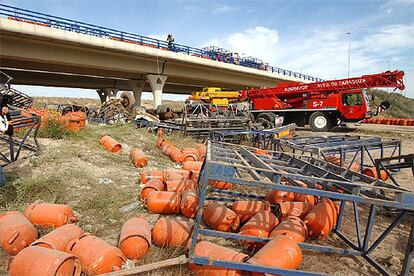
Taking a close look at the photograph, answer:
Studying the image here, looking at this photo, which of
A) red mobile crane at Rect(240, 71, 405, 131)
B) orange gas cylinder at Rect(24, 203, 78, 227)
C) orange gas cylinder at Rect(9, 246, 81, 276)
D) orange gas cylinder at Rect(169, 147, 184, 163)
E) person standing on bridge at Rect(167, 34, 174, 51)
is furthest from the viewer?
person standing on bridge at Rect(167, 34, 174, 51)

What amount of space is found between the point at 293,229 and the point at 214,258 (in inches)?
50.3

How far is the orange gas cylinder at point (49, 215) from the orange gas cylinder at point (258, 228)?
8.22 ft

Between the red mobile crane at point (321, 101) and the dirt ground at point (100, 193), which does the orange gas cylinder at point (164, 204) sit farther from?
the red mobile crane at point (321, 101)

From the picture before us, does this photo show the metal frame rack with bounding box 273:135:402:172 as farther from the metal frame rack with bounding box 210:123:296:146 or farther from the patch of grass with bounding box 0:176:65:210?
the patch of grass with bounding box 0:176:65:210

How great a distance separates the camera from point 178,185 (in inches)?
211

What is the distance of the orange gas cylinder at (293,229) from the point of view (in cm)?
365

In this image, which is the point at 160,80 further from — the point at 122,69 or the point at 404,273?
the point at 404,273

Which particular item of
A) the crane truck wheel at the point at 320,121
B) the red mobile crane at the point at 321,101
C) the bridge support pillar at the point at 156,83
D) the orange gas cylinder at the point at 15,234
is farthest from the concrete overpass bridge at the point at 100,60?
the orange gas cylinder at the point at 15,234

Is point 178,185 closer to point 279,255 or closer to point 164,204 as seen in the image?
point 164,204

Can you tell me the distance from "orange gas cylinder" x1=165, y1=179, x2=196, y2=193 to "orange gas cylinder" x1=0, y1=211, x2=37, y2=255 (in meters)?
2.29

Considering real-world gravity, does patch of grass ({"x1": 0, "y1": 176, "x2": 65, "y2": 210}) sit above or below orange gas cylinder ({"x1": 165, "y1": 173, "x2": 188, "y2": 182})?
below

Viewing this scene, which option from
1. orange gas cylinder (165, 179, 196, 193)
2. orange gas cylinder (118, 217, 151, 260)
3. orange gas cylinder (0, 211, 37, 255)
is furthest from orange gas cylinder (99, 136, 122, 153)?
orange gas cylinder (118, 217, 151, 260)

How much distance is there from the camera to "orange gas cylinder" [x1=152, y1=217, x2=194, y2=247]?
11.9ft

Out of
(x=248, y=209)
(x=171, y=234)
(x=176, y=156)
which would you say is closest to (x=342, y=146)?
(x=248, y=209)
